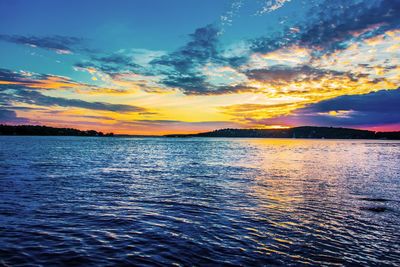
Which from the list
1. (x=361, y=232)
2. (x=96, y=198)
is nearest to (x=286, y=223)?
(x=361, y=232)

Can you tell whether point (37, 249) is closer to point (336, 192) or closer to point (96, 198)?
point (96, 198)

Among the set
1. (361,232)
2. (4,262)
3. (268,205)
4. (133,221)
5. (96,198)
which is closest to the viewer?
(4,262)

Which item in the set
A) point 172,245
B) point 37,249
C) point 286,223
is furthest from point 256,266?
point 37,249

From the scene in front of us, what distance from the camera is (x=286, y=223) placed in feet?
50.7

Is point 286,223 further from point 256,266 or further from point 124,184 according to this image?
point 124,184

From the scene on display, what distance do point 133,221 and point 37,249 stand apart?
193 inches

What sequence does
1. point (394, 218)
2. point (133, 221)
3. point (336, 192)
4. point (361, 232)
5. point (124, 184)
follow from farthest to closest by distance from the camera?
point (124, 184) < point (336, 192) < point (394, 218) < point (133, 221) < point (361, 232)

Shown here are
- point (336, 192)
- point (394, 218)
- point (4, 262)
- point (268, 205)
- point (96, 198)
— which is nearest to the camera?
point (4, 262)

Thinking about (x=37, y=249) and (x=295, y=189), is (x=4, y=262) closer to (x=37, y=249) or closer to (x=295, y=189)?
(x=37, y=249)

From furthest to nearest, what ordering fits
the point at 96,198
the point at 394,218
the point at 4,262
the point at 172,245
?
the point at 96,198
the point at 394,218
the point at 172,245
the point at 4,262

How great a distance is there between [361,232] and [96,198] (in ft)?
53.8

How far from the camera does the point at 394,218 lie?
17094 millimetres

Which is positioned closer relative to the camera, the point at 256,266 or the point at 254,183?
the point at 256,266

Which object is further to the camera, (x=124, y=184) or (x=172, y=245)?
(x=124, y=184)
